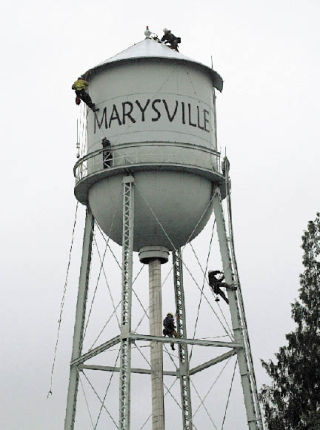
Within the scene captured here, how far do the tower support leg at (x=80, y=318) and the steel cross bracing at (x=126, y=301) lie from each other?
250 cm

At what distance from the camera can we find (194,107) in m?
28.5

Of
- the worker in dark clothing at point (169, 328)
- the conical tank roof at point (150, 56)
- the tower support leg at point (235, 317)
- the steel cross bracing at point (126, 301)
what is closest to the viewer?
the steel cross bracing at point (126, 301)

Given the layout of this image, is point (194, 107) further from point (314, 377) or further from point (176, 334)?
point (314, 377)

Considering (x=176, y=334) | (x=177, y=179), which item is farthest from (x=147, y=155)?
(x=176, y=334)

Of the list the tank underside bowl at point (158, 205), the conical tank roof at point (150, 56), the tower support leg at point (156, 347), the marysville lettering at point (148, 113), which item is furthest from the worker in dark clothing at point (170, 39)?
the tower support leg at point (156, 347)

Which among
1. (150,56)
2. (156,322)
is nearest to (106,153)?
(150,56)

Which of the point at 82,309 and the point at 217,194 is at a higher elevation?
the point at 217,194

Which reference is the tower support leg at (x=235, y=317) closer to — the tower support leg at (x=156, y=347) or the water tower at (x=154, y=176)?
the water tower at (x=154, y=176)

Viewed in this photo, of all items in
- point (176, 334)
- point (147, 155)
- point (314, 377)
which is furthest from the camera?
point (314, 377)

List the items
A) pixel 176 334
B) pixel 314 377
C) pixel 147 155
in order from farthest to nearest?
pixel 314 377 → pixel 176 334 → pixel 147 155

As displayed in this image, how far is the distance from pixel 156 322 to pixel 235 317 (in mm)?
2440

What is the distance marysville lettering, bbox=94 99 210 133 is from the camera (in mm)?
27938

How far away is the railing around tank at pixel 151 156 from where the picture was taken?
2752 centimetres

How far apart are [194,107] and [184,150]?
1446 mm
